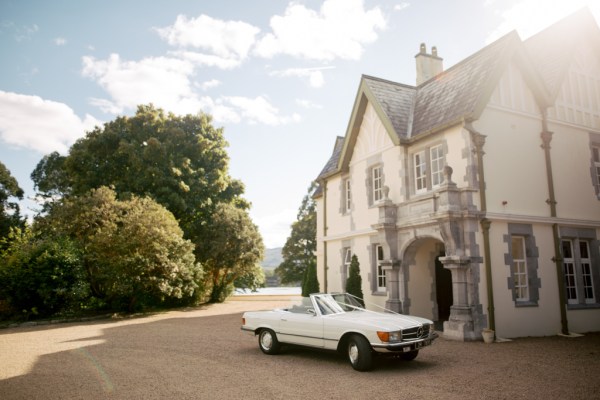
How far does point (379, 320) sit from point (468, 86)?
9673 mm

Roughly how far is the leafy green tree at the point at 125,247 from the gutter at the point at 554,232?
15496 mm

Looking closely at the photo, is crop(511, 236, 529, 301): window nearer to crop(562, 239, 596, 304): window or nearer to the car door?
crop(562, 239, 596, 304): window

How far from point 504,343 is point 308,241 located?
30.1 m

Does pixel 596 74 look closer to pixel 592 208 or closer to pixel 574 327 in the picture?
pixel 592 208

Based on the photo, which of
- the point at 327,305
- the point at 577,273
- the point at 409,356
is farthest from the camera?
the point at 577,273

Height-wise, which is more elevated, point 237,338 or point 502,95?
point 502,95

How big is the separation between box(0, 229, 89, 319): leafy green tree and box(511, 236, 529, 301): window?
17134 mm

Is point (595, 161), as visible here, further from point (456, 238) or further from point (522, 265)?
point (456, 238)

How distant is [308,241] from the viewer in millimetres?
41250

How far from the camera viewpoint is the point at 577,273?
1477 cm

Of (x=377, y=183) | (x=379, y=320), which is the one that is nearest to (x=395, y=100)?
(x=377, y=183)

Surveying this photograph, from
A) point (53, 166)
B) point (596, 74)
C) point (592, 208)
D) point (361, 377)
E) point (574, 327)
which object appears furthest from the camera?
point (53, 166)

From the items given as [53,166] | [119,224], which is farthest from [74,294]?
[53,166]

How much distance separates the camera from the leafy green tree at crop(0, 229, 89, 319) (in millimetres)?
17375
